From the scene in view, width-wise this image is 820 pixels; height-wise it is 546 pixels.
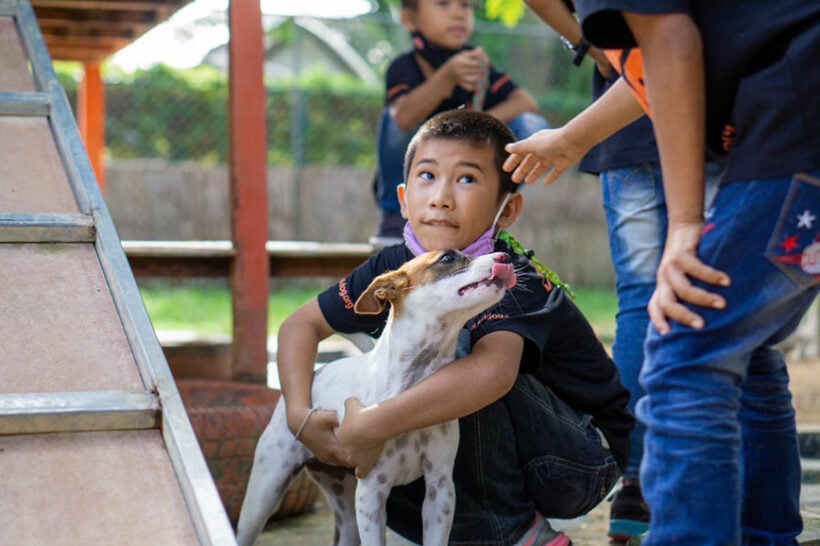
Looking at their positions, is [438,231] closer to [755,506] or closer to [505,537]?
[505,537]

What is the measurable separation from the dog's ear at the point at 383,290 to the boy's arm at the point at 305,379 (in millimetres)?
310

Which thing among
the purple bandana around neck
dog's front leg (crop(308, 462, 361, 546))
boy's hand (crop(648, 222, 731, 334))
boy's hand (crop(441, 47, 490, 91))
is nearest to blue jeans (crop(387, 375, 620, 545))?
dog's front leg (crop(308, 462, 361, 546))

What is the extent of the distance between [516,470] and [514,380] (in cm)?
35

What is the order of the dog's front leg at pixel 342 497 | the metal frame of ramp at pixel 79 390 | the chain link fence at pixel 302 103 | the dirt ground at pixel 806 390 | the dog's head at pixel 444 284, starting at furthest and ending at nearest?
the chain link fence at pixel 302 103
the dirt ground at pixel 806 390
the dog's front leg at pixel 342 497
the dog's head at pixel 444 284
the metal frame of ramp at pixel 79 390

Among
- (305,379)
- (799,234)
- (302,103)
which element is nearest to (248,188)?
(305,379)

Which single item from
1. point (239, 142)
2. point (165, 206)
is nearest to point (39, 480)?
point (239, 142)

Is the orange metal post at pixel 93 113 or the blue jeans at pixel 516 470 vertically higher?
the blue jeans at pixel 516 470

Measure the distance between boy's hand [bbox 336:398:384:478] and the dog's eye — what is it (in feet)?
1.33

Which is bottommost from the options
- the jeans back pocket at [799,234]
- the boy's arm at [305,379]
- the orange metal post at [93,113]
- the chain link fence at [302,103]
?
the chain link fence at [302,103]

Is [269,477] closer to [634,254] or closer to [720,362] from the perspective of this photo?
[634,254]

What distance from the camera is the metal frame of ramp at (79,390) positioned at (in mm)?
2240

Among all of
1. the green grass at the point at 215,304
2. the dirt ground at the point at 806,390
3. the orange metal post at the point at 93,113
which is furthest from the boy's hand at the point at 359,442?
the green grass at the point at 215,304

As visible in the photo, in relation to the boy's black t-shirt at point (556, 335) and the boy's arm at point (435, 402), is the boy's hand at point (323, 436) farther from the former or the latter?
the boy's black t-shirt at point (556, 335)

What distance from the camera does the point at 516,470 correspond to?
3084mm
